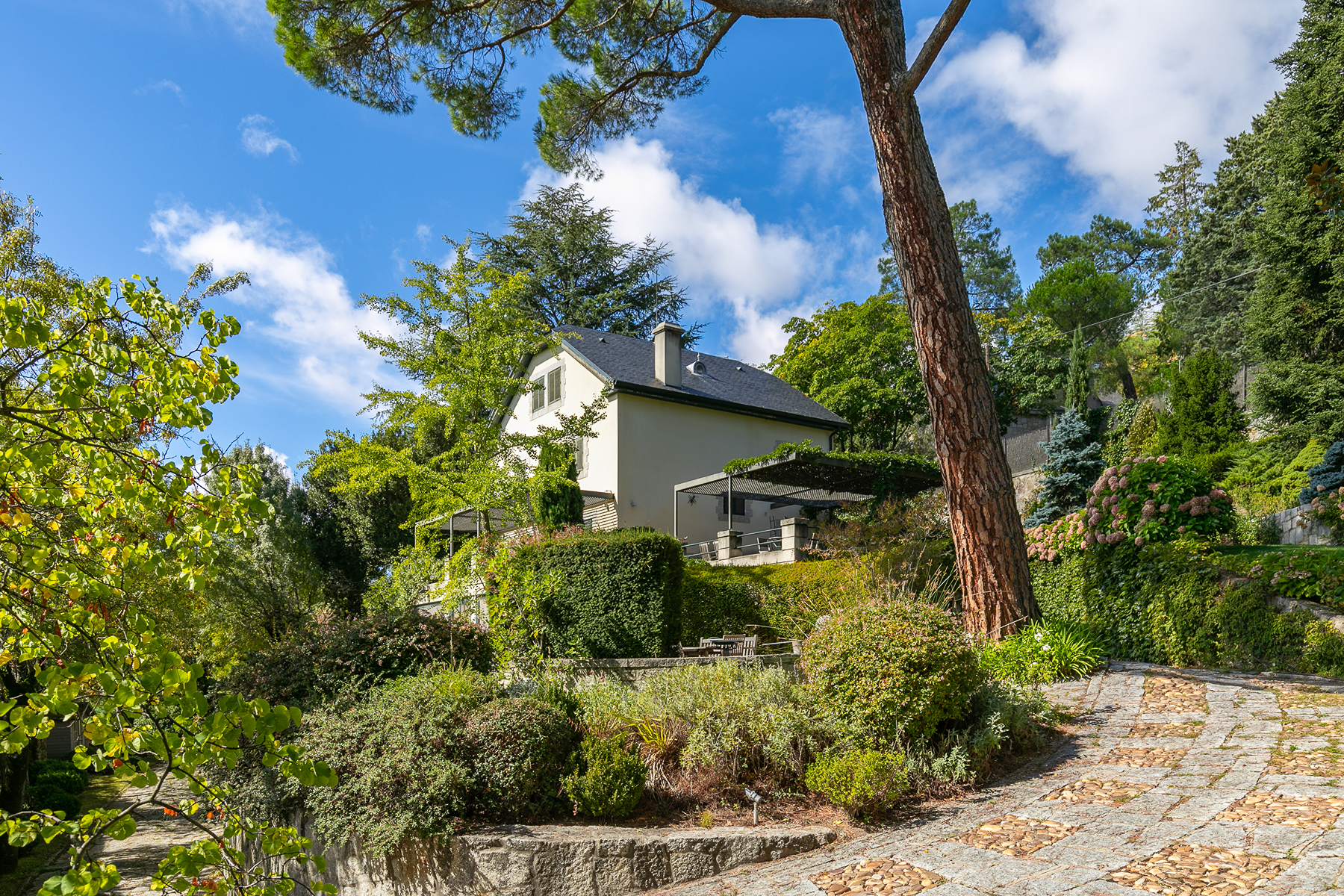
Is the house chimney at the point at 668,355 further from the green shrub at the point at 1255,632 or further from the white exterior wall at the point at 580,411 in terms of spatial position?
the green shrub at the point at 1255,632

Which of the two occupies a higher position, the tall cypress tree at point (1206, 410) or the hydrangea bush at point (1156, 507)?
the tall cypress tree at point (1206, 410)

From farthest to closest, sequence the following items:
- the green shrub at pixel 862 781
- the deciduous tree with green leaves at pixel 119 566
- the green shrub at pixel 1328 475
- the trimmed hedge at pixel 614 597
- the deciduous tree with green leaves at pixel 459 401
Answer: the deciduous tree with green leaves at pixel 459 401, the green shrub at pixel 1328 475, the trimmed hedge at pixel 614 597, the green shrub at pixel 862 781, the deciduous tree with green leaves at pixel 119 566

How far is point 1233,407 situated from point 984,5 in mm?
15390

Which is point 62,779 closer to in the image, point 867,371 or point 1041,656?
point 1041,656

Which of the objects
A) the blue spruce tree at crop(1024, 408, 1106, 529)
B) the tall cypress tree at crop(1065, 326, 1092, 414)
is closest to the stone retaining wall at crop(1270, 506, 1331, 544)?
the blue spruce tree at crop(1024, 408, 1106, 529)

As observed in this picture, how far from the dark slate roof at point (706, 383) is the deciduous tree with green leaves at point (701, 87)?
7479 millimetres

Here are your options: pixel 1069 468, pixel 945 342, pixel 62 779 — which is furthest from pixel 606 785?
pixel 62 779

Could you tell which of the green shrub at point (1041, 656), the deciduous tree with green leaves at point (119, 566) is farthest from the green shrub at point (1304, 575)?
the deciduous tree with green leaves at point (119, 566)

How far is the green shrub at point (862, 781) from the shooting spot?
213 inches

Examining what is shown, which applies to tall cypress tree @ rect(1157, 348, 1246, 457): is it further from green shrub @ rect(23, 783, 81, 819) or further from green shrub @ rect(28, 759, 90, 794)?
green shrub @ rect(28, 759, 90, 794)

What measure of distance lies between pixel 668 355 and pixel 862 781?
17153mm

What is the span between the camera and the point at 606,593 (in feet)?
36.9

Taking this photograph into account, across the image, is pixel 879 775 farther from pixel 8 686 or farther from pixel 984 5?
pixel 8 686

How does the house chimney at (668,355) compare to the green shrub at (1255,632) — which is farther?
the house chimney at (668,355)
